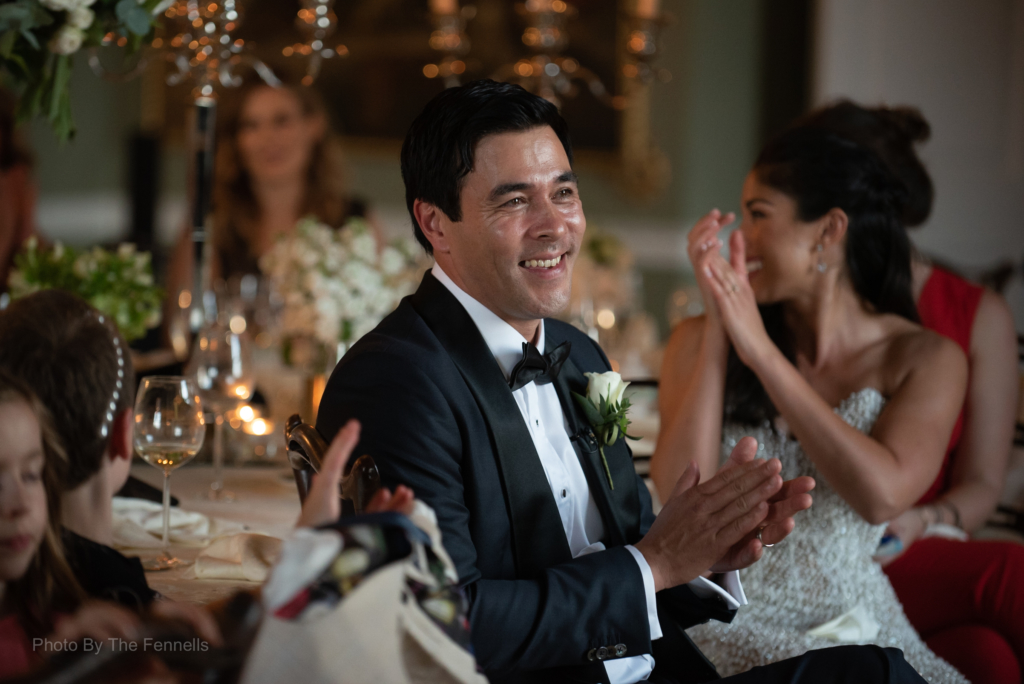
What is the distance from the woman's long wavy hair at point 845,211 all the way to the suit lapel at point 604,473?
71cm

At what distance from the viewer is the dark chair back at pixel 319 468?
137 cm

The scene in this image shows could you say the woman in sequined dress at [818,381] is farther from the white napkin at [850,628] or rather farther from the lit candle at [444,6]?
the lit candle at [444,6]

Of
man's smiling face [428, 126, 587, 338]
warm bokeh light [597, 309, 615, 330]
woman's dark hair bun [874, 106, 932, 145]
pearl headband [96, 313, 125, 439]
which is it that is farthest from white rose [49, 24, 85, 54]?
warm bokeh light [597, 309, 615, 330]

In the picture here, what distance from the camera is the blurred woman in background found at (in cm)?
643

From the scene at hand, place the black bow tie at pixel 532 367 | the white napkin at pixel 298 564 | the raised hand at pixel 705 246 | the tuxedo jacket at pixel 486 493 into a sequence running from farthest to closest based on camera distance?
the raised hand at pixel 705 246 → the black bow tie at pixel 532 367 → the tuxedo jacket at pixel 486 493 → the white napkin at pixel 298 564

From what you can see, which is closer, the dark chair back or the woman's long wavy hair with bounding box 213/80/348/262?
the dark chair back

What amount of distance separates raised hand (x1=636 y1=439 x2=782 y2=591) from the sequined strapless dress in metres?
0.67

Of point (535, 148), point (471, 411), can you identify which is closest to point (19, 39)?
point (535, 148)

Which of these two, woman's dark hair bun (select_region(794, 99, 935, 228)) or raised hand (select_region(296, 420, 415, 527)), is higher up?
woman's dark hair bun (select_region(794, 99, 935, 228))

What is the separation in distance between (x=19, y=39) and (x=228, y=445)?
Result: 1.20 meters

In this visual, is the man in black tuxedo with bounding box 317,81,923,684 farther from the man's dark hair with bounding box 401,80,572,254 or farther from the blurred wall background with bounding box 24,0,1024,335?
the blurred wall background with bounding box 24,0,1024,335

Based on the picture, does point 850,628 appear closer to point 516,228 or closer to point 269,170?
point 516,228

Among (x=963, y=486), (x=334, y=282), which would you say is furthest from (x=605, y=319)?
(x=963, y=486)

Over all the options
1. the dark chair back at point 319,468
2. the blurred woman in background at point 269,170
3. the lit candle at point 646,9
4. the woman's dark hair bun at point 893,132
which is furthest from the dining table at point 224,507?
the blurred woman in background at point 269,170
